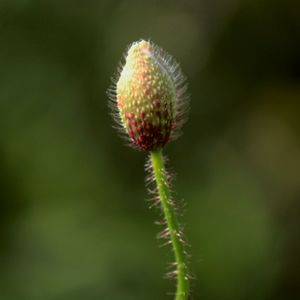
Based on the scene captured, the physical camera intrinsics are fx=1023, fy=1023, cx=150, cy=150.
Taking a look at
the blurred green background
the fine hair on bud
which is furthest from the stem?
the blurred green background

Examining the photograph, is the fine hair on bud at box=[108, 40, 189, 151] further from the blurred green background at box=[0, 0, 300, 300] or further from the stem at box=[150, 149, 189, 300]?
the blurred green background at box=[0, 0, 300, 300]

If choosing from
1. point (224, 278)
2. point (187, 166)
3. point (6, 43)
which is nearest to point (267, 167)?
point (187, 166)

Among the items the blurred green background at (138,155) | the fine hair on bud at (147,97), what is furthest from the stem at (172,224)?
the blurred green background at (138,155)

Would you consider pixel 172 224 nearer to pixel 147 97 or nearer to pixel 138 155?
pixel 147 97

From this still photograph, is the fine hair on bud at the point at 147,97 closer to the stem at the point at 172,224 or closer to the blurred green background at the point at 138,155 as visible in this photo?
the stem at the point at 172,224

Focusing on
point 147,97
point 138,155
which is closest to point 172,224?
point 147,97

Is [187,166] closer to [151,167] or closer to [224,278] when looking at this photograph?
[224,278]
